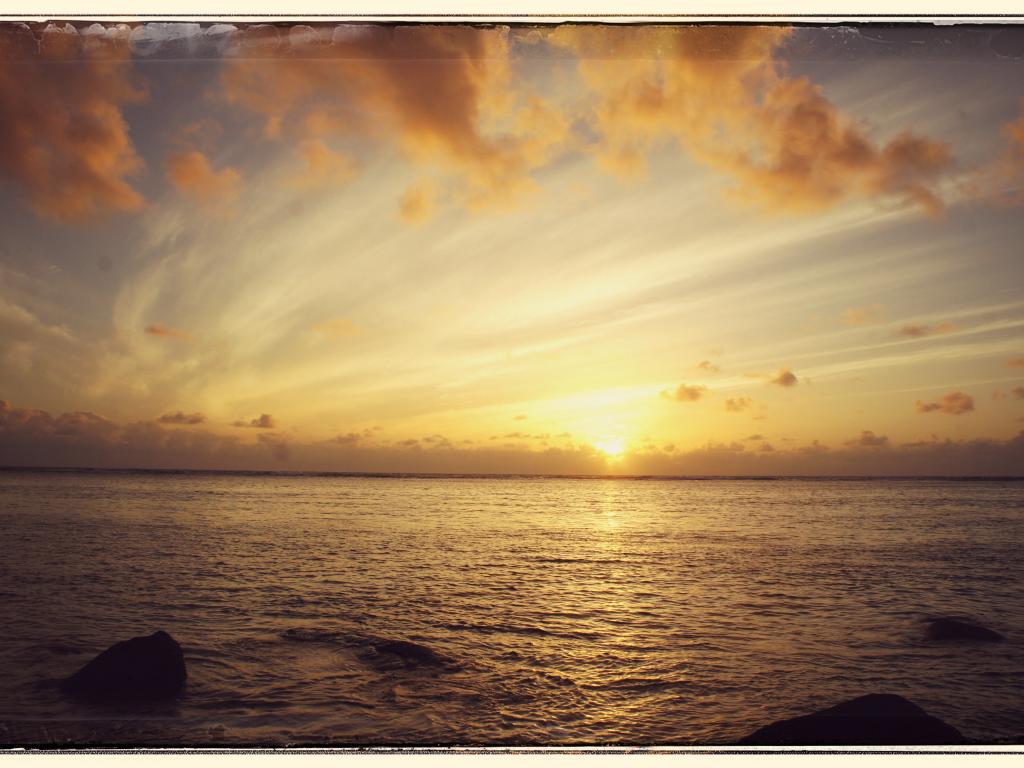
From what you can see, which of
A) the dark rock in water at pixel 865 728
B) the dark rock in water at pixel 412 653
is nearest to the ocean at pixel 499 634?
the dark rock in water at pixel 412 653

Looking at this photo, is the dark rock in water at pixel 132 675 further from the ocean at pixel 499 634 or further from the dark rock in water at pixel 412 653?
the dark rock in water at pixel 412 653

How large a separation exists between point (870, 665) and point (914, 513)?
125 ft

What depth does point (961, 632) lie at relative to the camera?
1013cm

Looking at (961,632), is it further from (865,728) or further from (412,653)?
(412,653)

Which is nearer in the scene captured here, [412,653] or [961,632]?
[412,653]

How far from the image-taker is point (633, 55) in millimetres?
5234

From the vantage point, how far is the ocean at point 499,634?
21.1 feet

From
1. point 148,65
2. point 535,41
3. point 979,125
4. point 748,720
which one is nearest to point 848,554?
point 748,720

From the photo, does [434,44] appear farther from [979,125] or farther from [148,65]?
[979,125]

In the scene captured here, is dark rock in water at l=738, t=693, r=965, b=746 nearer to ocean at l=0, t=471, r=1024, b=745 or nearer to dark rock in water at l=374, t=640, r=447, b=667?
ocean at l=0, t=471, r=1024, b=745

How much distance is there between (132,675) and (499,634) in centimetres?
526

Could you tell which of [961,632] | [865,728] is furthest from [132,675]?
[961,632]

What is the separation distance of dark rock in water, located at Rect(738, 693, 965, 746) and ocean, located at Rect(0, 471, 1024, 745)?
883mm

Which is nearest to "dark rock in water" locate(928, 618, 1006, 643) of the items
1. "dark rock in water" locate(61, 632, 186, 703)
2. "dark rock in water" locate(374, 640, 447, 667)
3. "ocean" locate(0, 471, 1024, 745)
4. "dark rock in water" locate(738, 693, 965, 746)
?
"ocean" locate(0, 471, 1024, 745)
